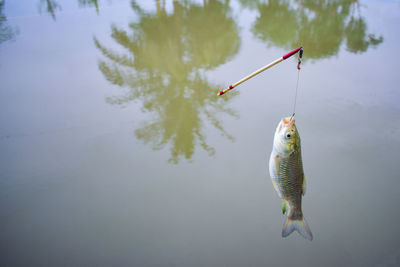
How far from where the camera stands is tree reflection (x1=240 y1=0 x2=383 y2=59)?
6719mm

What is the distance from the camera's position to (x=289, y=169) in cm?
191

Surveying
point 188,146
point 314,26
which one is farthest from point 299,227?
point 314,26

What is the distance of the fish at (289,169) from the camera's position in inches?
72.6

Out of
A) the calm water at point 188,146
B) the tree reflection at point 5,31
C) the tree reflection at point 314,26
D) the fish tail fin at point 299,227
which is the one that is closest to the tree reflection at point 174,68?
the calm water at point 188,146

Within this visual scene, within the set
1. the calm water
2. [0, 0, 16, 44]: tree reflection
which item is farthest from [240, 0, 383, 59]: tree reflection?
[0, 0, 16, 44]: tree reflection

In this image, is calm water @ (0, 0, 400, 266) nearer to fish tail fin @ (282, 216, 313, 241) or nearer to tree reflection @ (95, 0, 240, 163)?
tree reflection @ (95, 0, 240, 163)


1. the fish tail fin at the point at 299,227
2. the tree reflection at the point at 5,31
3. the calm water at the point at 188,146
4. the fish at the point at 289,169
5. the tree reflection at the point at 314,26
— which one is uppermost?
the tree reflection at the point at 314,26

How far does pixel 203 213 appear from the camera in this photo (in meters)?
3.02

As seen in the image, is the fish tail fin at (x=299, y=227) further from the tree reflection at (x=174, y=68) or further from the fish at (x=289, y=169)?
the tree reflection at (x=174, y=68)

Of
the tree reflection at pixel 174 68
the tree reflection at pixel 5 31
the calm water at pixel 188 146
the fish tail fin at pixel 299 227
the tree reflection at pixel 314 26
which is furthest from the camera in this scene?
the tree reflection at pixel 5 31

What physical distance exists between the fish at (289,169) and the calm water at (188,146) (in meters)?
0.82

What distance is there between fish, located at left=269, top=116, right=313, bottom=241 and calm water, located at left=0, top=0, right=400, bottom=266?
2.69 ft

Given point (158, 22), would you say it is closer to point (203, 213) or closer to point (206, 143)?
point (206, 143)

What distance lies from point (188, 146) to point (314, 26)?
235 inches
